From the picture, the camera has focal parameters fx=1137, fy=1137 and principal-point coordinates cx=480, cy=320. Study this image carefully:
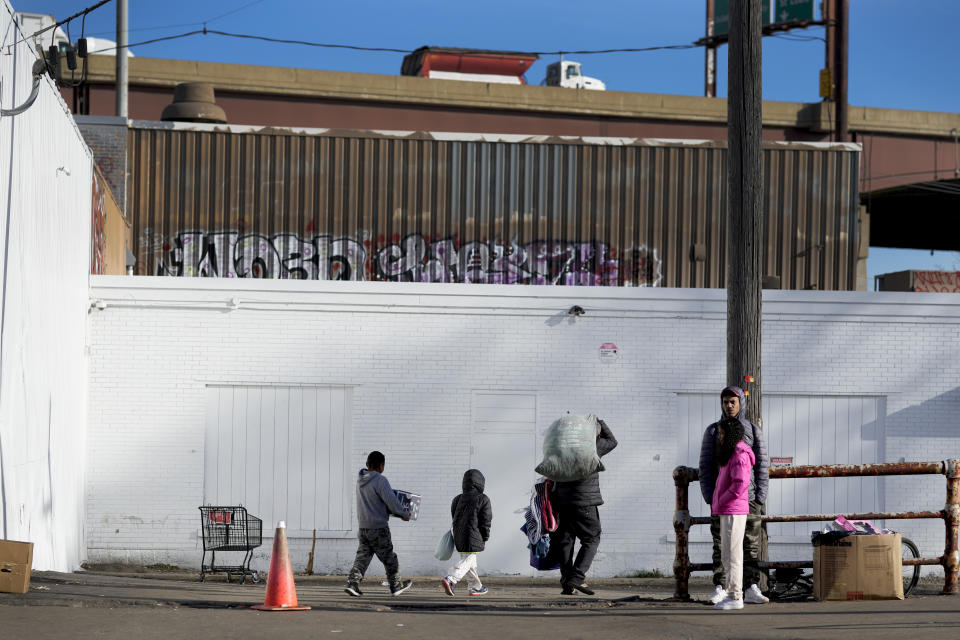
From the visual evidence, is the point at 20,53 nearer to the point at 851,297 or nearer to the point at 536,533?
the point at 536,533

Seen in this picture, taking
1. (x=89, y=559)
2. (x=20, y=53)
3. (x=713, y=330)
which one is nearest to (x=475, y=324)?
(x=713, y=330)

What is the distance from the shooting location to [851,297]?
15.8 m

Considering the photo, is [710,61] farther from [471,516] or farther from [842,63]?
[471,516]

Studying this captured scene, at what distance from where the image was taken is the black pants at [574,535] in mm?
10508

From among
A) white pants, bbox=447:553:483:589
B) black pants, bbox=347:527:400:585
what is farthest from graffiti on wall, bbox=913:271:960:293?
black pants, bbox=347:527:400:585

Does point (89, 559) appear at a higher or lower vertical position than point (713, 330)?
lower

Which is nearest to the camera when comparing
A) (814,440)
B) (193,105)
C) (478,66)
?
(814,440)

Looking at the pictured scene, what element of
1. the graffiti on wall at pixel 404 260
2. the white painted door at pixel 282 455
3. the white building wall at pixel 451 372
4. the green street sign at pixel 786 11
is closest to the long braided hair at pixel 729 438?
the white building wall at pixel 451 372

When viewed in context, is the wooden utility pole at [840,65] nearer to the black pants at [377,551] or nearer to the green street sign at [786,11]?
the green street sign at [786,11]

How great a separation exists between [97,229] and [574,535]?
25.6ft

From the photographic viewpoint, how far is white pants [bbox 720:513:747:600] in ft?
29.6

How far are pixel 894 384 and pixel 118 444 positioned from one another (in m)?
10.6

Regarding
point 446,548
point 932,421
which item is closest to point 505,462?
point 446,548

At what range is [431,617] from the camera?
28.2ft
